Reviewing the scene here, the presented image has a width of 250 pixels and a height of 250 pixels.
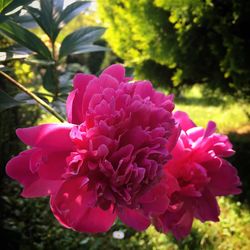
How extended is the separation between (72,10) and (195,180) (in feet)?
3.13

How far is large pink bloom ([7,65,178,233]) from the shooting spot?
0.55 metres

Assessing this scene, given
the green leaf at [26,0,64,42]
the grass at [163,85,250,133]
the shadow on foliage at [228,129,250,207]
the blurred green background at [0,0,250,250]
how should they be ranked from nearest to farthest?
the green leaf at [26,0,64,42]
the blurred green background at [0,0,250,250]
the shadow on foliage at [228,129,250,207]
the grass at [163,85,250,133]

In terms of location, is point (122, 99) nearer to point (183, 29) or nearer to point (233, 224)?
point (233, 224)

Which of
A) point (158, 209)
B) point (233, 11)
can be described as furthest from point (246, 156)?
point (158, 209)

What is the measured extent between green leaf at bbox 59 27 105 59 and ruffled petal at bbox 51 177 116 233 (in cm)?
83

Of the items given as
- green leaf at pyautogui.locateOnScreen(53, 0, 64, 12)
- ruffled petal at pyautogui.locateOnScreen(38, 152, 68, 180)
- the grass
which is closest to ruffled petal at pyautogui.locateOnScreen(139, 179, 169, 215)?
ruffled petal at pyautogui.locateOnScreen(38, 152, 68, 180)

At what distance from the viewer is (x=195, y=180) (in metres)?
0.63

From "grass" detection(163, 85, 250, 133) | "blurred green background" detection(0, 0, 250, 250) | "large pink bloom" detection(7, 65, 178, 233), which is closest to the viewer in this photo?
"large pink bloom" detection(7, 65, 178, 233)

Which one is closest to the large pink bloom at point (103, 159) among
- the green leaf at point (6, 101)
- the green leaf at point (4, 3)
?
the green leaf at point (6, 101)

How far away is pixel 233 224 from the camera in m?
3.58

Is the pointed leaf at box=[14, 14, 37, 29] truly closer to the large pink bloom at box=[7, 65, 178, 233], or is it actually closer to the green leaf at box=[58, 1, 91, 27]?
the green leaf at box=[58, 1, 91, 27]

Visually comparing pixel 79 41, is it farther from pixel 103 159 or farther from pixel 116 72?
pixel 103 159

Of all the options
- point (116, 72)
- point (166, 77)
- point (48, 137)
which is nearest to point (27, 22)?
point (116, 72)

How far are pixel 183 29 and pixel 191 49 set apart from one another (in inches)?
12.6
